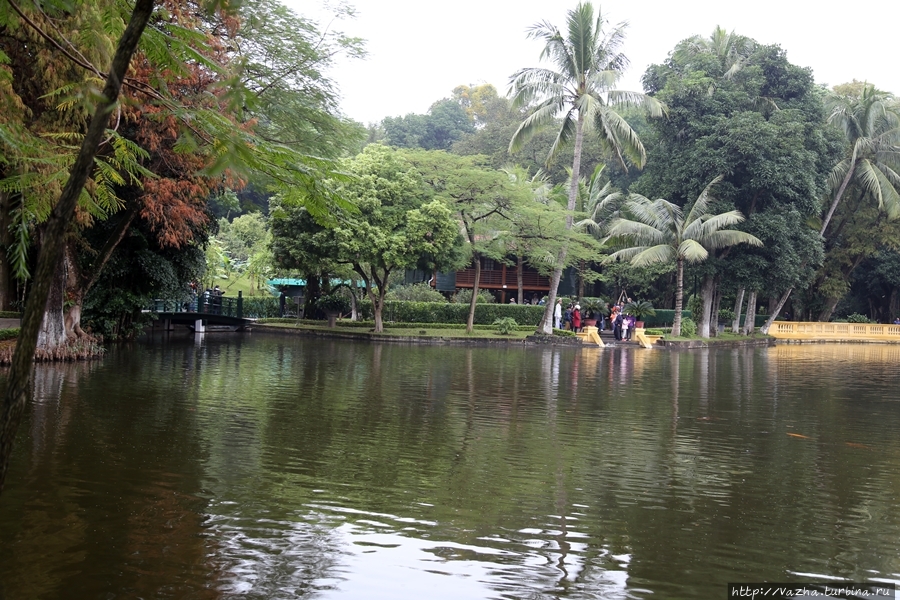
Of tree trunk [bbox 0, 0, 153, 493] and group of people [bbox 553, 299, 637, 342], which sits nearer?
tree trunk [bbox 0, 0, 153, 493]

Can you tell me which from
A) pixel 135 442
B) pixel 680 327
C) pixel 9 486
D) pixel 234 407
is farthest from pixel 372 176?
pixel 9 486

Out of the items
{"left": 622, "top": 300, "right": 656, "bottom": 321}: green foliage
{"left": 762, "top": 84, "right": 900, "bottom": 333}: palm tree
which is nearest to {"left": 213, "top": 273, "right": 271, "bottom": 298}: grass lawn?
{"left": 622, "top": 300, "right": 656, "bottom": 321}: green foliage

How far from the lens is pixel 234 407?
11.7 meters

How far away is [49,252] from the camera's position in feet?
11.4

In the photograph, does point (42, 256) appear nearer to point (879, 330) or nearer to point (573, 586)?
point (573, 586)

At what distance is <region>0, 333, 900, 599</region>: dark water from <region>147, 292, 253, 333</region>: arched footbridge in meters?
15.3

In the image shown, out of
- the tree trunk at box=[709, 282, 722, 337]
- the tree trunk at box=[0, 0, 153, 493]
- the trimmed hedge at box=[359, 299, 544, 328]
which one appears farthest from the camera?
the tree trunk at box=[709, 282, 722, 337]

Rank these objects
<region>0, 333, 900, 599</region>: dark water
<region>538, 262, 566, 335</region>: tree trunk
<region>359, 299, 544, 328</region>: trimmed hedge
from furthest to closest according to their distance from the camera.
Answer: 1. <region>359, 299, 544, 328</region>: trimmed hedge
2. <region>538, 262, 566, 335</region>: tree trunk
3. <region>0, 333, 900, 599</region>: dark water

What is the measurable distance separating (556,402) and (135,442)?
7089mm

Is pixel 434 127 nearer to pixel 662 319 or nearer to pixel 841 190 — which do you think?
pixel 662 319

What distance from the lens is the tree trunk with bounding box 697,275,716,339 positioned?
3562cm

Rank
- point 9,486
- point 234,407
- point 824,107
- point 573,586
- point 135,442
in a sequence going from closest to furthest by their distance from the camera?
point 573,586, point 9,486, point 135,442, point 234,407, point 824,107

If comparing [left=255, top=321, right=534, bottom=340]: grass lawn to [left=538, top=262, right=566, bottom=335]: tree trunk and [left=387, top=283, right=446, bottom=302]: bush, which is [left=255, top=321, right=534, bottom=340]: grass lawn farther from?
[left=387, top=283, right=446, bottom=302]: bush

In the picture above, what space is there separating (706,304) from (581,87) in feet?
39.8
